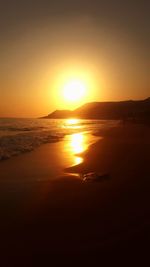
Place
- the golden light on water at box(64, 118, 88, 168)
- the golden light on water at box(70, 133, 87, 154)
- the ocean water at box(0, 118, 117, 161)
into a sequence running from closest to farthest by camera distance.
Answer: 1. the golden light on water at box(64, 118, 88, 168)
2. the ocean water at box(0, 118, 117, 161)
3. the golden light on water at box(70, 133, 87, 154)

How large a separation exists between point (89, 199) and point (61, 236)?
8.14 feet

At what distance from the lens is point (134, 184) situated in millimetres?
9500

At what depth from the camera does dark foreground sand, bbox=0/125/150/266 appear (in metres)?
4.99

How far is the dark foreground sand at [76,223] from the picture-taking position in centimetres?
499

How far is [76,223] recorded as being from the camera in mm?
6418

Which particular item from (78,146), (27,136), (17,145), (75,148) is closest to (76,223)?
(75,148)

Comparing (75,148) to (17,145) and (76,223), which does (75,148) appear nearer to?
(17,145)

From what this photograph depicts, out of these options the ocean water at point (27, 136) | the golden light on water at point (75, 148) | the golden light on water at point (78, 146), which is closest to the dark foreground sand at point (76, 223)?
the golden light on water at point (75, 148)

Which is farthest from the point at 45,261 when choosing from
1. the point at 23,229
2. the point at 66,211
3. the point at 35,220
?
the point at 66,211

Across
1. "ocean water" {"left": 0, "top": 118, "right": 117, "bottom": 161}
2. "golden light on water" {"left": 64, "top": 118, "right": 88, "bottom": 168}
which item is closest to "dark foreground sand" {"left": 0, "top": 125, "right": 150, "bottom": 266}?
"golden light on water" {"left": 64, "top": 118, "right": 88, "bottom": 168}

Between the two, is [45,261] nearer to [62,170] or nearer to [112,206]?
[112,206]

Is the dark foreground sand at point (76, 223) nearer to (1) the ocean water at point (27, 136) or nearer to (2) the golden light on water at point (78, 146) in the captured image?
(1) the ocean water at point (27, 136)

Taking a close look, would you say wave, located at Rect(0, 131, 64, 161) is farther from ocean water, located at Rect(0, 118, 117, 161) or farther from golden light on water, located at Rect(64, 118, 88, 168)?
golden light on water, located at Rect(64, 118, 88, 168)

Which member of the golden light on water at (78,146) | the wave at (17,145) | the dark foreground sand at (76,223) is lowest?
the golden light on water at (78,146)
